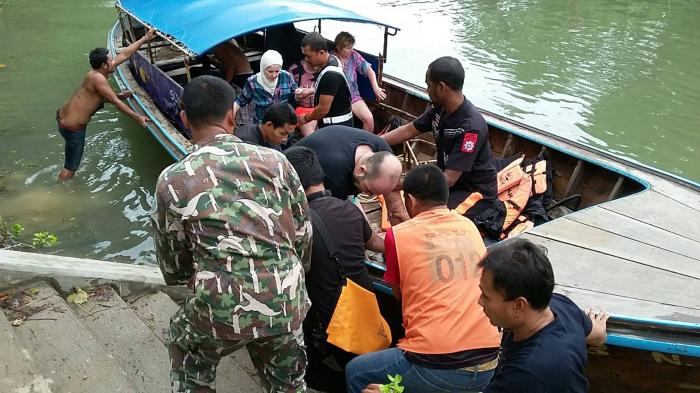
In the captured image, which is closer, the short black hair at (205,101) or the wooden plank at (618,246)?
the short black hair at (205,101)

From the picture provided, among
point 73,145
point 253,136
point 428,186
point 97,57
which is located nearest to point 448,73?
point 428,186

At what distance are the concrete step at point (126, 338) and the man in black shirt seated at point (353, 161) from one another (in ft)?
4.66

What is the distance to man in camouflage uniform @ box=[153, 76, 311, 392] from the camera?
6.46 ft

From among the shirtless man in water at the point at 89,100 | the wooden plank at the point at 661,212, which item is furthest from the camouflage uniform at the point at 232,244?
the shirtless man in water at the point at 89,100

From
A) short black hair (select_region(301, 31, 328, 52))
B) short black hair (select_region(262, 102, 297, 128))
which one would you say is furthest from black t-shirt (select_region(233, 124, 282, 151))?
short black hair (select_region(301, 31, 328, 52))

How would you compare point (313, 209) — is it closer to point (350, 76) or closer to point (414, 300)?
point (414, 300)

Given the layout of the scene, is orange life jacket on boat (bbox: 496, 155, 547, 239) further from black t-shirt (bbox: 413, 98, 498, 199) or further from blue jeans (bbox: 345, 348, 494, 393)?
blue jeans (bbox: 345, 348, 494, 393)

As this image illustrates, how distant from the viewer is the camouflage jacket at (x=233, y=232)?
1.97 metres

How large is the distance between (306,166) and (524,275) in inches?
55.8

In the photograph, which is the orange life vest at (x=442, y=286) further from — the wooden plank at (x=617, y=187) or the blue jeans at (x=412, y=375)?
the wooden plank at (x=617, y=187)

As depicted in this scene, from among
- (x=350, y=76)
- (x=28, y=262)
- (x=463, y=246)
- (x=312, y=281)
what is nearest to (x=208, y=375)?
(x=312, y=281)

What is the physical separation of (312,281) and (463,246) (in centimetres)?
80

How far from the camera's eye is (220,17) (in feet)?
18.2

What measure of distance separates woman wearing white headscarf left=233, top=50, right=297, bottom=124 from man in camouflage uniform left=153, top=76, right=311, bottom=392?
2.83m
